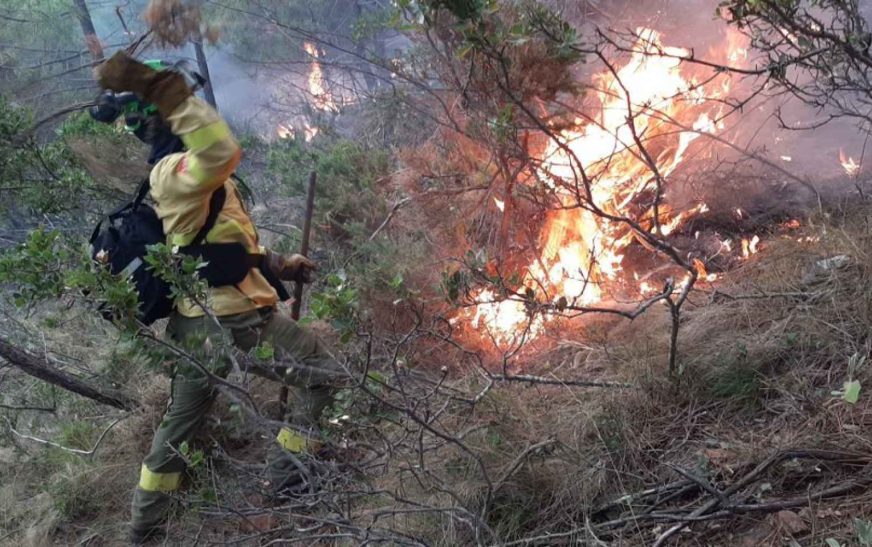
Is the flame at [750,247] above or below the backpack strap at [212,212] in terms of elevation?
above

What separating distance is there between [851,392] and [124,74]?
10.8 feet

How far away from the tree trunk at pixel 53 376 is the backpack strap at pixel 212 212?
5.94ft

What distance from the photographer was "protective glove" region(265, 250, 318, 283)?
3.90 meters

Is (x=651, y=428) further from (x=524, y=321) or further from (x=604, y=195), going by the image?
(x=604, y=195)

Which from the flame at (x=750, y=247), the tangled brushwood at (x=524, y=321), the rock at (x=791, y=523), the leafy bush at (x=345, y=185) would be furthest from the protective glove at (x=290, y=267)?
the flame at (x=750, y=247)

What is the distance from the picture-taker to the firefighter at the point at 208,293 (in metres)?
3.17

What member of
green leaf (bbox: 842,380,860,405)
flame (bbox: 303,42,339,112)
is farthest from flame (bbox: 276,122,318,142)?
green leaf (bbox: 842,380,860,405)

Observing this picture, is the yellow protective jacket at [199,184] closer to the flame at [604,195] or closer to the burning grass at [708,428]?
the burning grass at [708,428]

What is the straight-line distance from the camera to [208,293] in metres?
3.24

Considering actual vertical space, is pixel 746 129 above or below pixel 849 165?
above

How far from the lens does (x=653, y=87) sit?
5.34 metres

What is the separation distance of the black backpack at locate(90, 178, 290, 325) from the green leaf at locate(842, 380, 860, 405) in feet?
9.22

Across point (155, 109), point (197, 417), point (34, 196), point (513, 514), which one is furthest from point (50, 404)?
point (513, 514)

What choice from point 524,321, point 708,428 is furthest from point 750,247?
point 708,428
